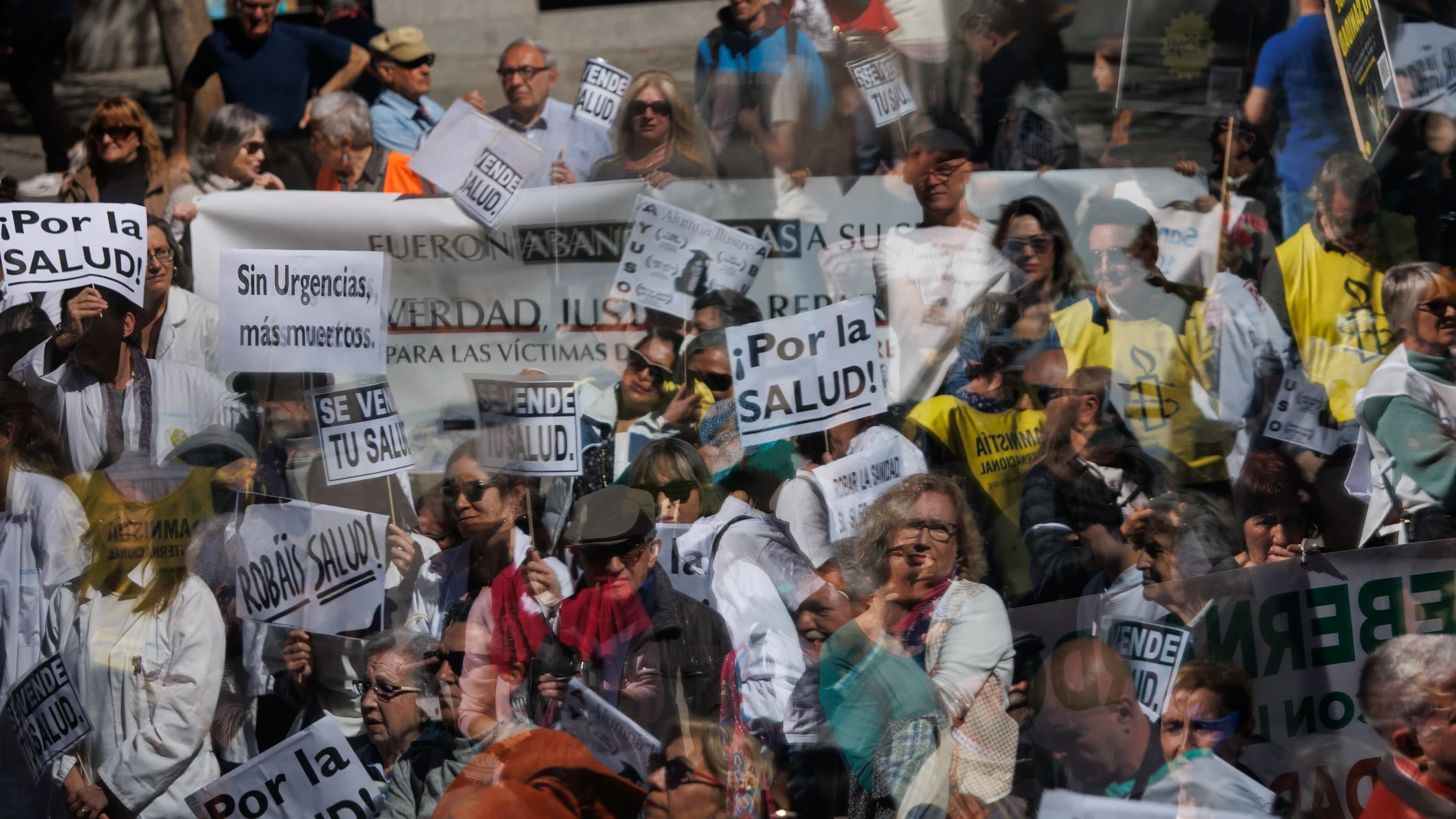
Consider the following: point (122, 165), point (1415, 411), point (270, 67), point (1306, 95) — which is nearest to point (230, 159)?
point (122, 165)

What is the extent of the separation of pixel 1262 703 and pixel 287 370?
12.0ft

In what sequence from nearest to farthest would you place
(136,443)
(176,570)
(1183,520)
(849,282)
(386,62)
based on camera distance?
(1183,520)
(176,570)
(136,443)
(849,282)
(386,62)

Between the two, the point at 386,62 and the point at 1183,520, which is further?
the point at 386,62

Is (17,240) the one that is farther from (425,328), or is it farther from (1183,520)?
(1183,520)

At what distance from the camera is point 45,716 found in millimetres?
5082

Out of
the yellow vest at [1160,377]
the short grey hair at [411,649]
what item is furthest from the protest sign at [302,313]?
the yellow vest at [1160,377]

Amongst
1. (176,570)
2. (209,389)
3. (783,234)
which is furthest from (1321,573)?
(209,389)

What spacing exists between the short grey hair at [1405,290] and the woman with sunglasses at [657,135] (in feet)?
8.86

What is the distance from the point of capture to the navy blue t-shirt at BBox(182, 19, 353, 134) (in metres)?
7.36

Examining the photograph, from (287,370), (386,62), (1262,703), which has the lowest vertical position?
(1262,703)

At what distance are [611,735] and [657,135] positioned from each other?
2.98 metres

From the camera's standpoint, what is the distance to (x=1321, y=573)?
14.8ft

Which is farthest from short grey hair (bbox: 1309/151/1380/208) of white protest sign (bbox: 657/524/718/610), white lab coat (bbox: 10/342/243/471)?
white lab coat (bbox: 10/342/243/471)

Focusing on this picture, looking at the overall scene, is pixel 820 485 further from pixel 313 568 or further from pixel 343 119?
pixel 343 119
